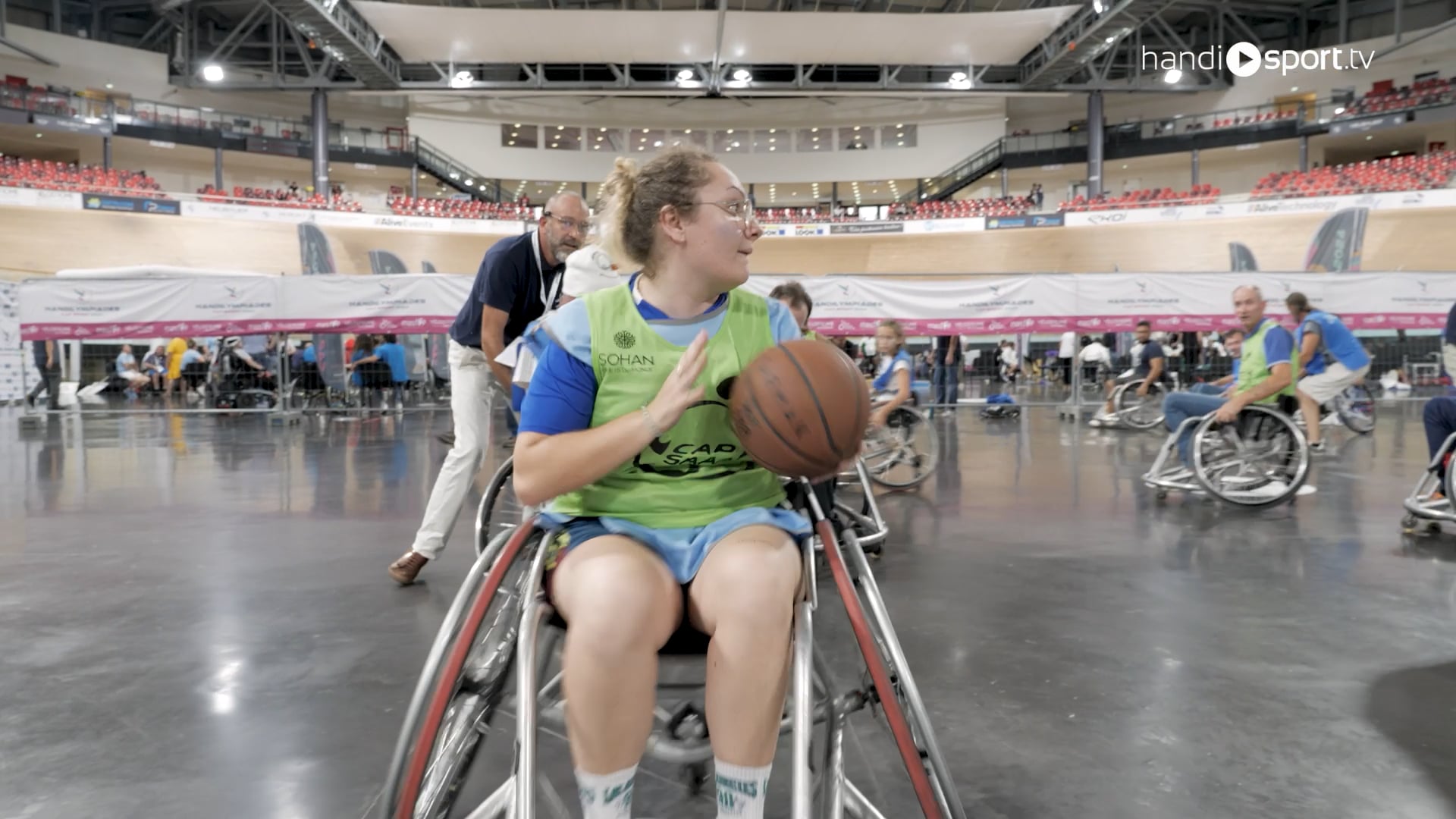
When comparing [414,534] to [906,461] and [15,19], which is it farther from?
[15,19]

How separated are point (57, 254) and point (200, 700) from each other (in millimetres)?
27092

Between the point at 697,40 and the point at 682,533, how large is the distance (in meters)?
27.3

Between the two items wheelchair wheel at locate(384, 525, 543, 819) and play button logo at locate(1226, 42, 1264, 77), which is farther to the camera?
play button logo at locate(1226, 42, 1264, 77)

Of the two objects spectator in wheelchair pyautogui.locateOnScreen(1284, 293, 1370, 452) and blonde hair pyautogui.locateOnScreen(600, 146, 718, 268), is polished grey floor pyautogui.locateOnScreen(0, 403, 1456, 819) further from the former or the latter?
blonde hair pyautogui.locateOnScreen(600, 146, 718, 268)

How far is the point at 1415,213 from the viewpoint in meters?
23.7

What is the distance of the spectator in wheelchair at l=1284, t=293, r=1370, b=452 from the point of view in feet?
21.9

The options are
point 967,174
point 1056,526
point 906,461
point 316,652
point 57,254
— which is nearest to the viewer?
point 316,652

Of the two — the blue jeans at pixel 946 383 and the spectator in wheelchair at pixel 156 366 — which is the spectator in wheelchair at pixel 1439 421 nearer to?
the blue jeans at pixel 946 383

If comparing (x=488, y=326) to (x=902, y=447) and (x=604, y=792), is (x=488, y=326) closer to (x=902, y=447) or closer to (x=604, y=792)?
(x=604, y=792)

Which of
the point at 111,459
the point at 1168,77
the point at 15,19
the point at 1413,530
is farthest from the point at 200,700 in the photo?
the point at 15,19

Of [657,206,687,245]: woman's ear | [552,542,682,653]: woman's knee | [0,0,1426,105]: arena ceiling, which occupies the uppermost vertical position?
[0,0,1426,105]: arena ceiling

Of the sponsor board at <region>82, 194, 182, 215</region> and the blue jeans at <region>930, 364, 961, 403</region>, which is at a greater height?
the sponsor board at <region>82, 194, 182, 215</region>

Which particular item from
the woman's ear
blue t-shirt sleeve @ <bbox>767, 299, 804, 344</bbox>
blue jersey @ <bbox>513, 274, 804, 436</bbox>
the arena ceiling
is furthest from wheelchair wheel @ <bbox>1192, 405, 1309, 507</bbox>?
the arena ceiling

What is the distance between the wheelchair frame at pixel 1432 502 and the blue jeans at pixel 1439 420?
98mm
